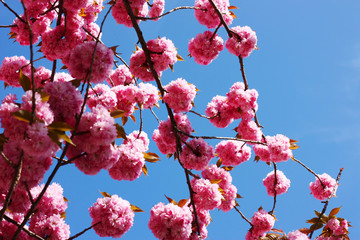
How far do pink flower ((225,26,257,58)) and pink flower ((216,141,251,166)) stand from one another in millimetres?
1391

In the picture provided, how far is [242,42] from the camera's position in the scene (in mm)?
4734

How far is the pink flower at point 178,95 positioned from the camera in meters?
3.95

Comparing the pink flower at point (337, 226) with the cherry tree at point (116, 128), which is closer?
the cherry tree at point (116, 128)

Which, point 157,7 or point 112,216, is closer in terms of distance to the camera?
point 112,216

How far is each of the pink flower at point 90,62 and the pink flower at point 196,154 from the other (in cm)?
131

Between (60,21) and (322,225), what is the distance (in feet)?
14.8

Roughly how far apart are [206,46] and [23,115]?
3287 millimetres

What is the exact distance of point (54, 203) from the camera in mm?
3193

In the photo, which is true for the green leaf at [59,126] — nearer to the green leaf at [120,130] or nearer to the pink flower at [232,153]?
the green leaf at [120,130]

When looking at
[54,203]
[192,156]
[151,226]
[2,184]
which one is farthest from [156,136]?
[2,184]

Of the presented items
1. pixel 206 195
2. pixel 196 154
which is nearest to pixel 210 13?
pixel 196 154

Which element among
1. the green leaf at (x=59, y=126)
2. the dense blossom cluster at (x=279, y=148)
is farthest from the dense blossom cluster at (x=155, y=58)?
the green leaf at (x=59, y=126)

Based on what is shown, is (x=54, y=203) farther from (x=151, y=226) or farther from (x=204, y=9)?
(x=204, y=9)

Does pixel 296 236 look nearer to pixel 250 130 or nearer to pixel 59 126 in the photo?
pixel 250 130
